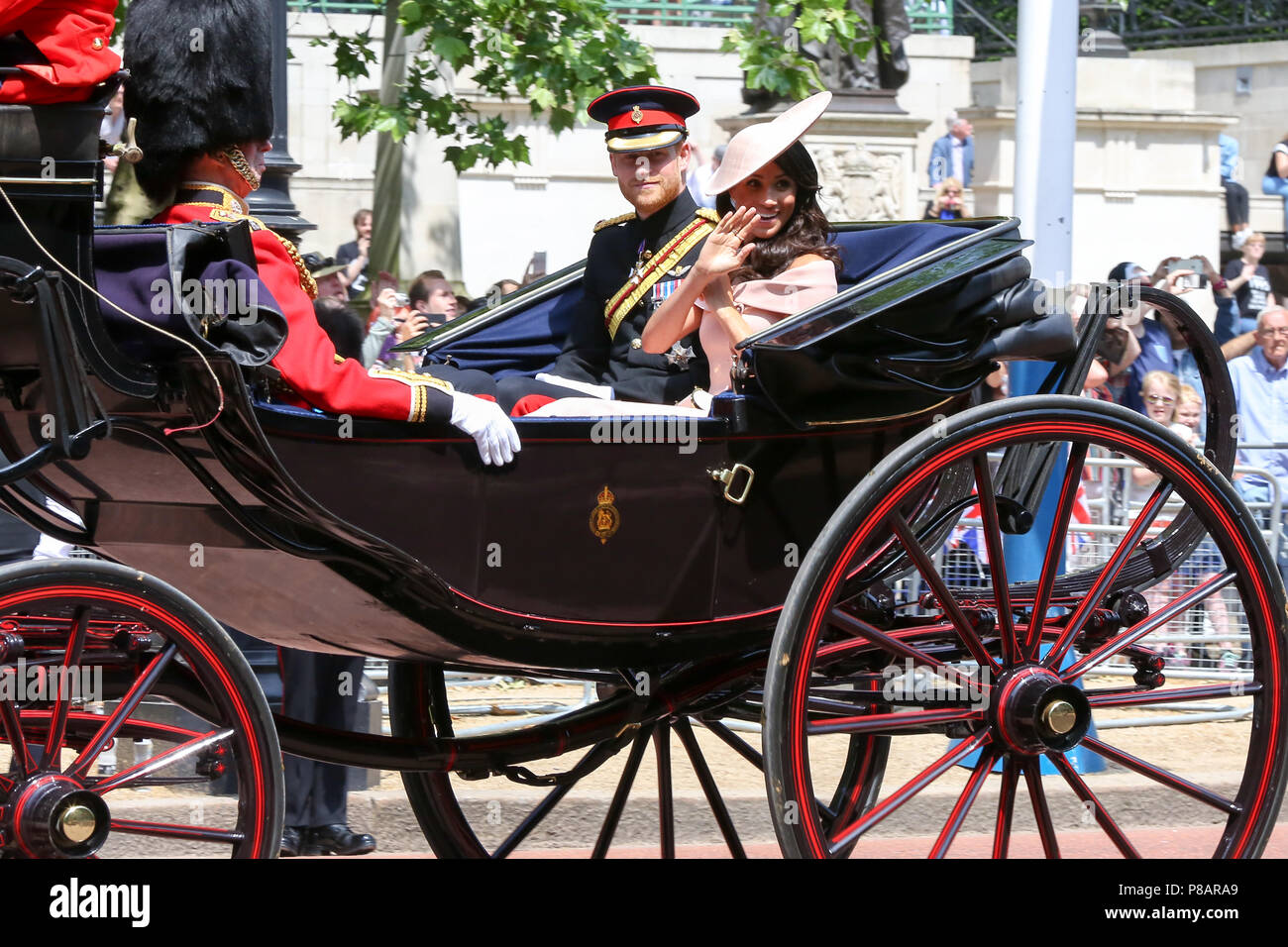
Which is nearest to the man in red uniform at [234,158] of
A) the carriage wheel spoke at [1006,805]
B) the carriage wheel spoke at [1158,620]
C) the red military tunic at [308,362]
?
the red military tunic at [308,362]

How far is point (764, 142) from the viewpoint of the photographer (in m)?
3.94

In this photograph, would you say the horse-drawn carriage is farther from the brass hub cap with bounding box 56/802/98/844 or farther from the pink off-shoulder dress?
the pink off-shoulder dress

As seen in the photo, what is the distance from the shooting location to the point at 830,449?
12.3ft

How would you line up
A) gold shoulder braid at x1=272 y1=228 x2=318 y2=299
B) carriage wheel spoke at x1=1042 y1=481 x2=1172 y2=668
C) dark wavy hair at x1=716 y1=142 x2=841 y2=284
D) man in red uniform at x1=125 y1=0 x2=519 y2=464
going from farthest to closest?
dark wavy hair at x1=716 y1=142 x2=841 y2=284, carriage wheel spoke at x1=1042 y1=481 x2=1172 y2=668, gold shoulder braid at x1=272 y1=228 x2=318 y2=299, man in red uniform at x1=125 y1=0 x2=519 y2=464

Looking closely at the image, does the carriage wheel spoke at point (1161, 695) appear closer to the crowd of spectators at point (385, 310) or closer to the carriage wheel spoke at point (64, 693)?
the carriage wheel spoke at point (64, 693)

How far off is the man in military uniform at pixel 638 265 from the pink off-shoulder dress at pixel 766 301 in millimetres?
174

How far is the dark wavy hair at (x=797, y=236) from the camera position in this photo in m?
4.07

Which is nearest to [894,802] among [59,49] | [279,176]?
[59,49]

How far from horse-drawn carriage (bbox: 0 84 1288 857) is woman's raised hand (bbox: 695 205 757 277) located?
0.80 ft

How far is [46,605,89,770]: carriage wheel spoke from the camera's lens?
2.98 m

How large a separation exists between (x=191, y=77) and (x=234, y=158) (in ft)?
0.58

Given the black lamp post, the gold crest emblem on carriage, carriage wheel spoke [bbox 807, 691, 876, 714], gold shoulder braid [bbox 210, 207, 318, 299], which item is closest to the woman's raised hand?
the gold crest emblem on carriage

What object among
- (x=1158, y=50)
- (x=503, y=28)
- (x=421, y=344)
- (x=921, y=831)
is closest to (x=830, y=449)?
(x=421, y=344)
